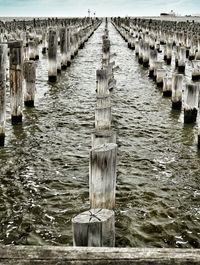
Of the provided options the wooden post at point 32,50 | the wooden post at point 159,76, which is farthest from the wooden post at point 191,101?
the wooden post at point 32,50

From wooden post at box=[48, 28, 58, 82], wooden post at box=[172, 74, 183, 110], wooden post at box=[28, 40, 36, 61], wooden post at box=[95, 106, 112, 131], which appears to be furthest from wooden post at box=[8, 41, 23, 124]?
wooden post at box=[28, 40, 36, 61]

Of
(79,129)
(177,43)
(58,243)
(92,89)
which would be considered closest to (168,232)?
(58,243)

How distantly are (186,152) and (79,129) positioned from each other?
9.16 ft

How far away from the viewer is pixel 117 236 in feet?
16.1

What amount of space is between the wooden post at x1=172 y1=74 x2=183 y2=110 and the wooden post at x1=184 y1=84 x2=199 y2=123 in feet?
4.40

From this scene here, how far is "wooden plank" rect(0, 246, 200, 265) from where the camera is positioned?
8.10 feet

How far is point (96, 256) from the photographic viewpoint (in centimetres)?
251

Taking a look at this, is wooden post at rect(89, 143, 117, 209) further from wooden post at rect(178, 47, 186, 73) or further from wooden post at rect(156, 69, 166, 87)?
wooden post at rect(178, 47, 186, 73)

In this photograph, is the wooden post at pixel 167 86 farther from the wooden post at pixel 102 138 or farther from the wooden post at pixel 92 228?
the wooden post at pixel 92 228

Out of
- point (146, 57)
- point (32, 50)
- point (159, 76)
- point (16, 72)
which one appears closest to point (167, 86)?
point (159, 76)

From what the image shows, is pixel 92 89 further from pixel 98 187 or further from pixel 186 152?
pixel 98 187

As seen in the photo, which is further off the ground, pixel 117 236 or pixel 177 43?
pixel 177 43

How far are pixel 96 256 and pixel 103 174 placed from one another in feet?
7.16

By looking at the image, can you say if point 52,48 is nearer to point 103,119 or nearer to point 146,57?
point 146,57
